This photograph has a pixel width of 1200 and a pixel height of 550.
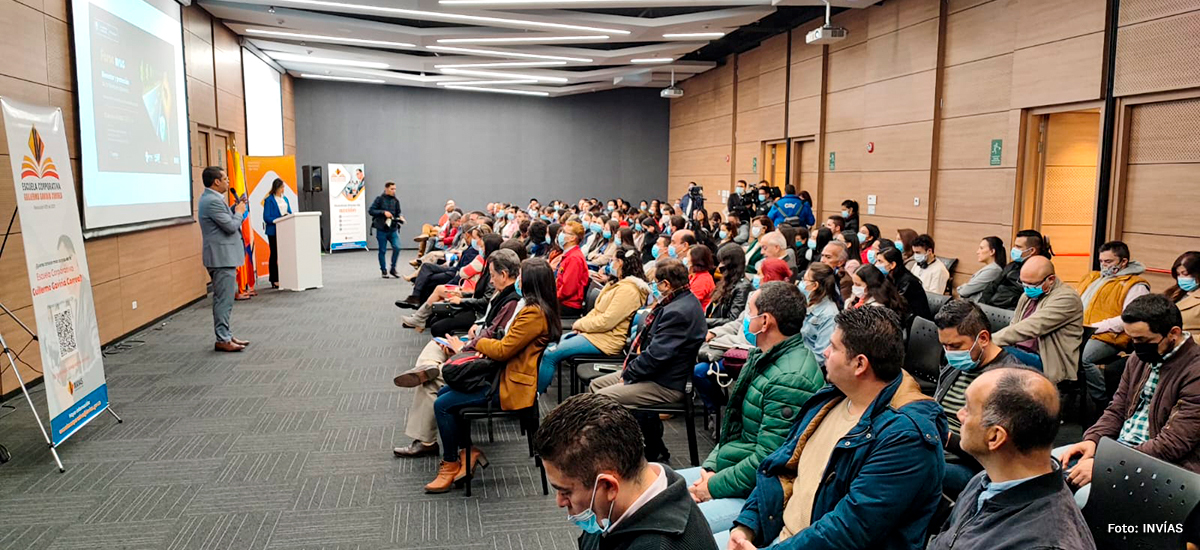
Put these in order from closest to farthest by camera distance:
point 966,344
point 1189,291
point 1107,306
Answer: point 966,344
point 1189,291
point 1107,306

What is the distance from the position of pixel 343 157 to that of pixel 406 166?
1.38 m

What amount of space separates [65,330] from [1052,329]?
5.71m

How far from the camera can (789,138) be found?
11.8 m

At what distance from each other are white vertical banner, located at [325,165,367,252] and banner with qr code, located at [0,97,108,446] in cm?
1160

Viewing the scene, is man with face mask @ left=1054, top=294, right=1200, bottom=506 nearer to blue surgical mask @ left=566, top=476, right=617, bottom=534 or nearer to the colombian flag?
blue surgical mask @ left=566, top=476, right=617, bottom=534

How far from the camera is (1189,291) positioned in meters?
4.63

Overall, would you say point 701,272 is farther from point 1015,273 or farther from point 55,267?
point 55,267

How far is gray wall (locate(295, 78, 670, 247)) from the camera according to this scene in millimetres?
16484

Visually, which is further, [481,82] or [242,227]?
[481,82]

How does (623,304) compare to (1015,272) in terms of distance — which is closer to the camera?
(623,304)

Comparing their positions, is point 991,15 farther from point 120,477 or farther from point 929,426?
point 120,477

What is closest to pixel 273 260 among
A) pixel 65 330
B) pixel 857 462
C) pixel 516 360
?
pixel 65 330

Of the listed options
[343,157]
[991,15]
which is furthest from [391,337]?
[343,157]

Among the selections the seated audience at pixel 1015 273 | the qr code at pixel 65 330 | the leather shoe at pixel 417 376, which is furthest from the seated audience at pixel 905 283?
the qr code at pixel 65 330
